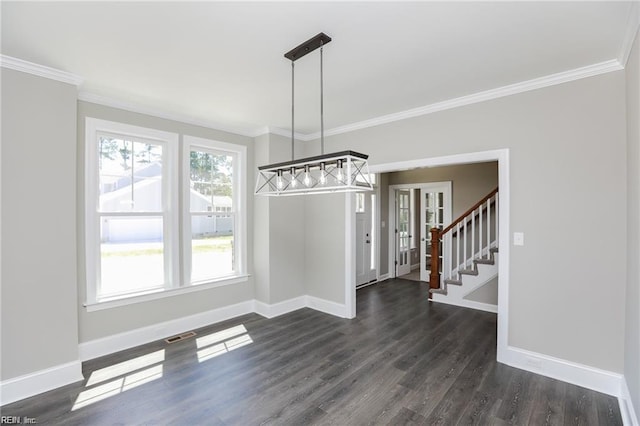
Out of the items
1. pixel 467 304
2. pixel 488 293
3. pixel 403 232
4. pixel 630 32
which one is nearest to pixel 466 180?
pixel 403 232

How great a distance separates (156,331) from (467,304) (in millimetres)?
4557

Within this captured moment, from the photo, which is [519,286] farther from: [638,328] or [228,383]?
[228,383]

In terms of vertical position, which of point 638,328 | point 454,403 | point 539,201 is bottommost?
point 454,403

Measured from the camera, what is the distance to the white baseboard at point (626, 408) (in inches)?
80.2

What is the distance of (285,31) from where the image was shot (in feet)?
6.88

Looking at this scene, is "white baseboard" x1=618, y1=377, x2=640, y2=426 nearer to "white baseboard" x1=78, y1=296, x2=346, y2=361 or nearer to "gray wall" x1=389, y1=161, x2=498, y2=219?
"white baseboard" x1=78, y1=296, x2=346, y2=361

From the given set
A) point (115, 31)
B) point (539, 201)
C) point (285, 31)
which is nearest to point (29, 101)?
point (115, 31)

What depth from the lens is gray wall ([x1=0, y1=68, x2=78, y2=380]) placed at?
247cm

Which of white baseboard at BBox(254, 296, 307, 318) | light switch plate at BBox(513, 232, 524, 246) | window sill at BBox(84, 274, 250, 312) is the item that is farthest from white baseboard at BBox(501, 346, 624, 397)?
window sill at BBox(84, 274, 250, 312)

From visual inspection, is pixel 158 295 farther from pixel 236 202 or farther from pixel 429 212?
pixel 429 212

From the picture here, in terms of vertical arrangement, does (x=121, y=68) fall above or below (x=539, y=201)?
above

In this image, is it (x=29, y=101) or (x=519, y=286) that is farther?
(x=519, y=286)

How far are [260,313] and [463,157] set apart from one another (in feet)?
11.4

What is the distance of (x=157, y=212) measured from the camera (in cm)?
375
